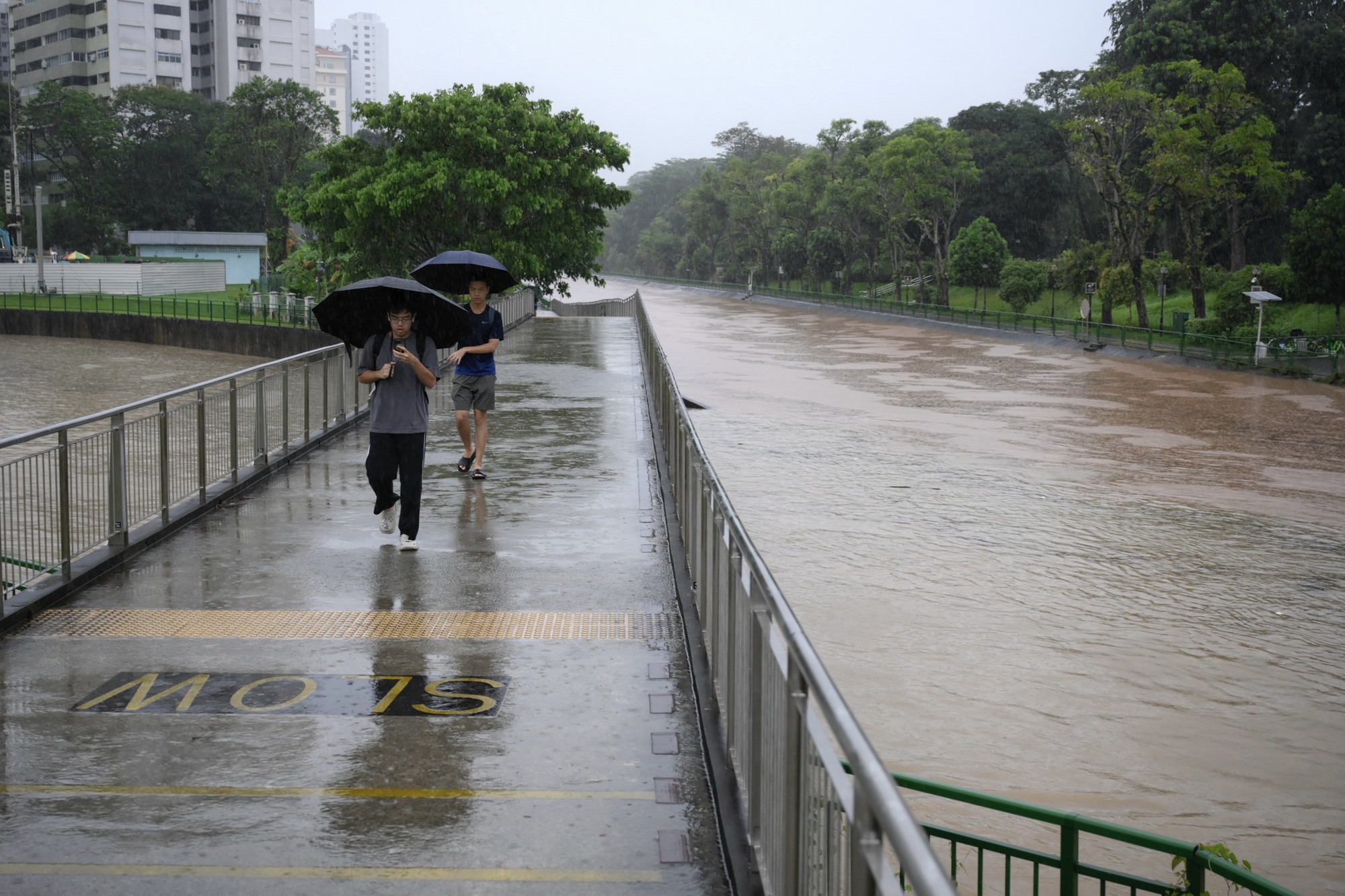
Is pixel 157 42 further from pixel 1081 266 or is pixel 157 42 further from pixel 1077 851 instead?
pixel 1077 851

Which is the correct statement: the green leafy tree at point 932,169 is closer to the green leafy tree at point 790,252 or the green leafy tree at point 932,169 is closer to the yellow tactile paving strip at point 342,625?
the green leafy tree at point 790,252

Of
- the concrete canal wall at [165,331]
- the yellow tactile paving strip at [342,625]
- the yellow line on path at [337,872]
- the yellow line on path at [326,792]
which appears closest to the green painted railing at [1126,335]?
the concrete canal wall at [165,331]

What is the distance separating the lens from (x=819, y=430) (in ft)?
97.8

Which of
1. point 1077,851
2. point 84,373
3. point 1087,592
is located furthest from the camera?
point 84,373

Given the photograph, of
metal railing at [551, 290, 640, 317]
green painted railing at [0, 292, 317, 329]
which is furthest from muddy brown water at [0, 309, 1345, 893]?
metal railing at [551, 290, 640, 317]

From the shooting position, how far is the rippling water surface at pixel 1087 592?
9664 mm

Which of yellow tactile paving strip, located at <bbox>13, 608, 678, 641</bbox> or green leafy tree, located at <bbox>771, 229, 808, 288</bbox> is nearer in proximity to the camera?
yellow tactile paving strip, located at <bbox>13, 608, 678, 641</bbox>

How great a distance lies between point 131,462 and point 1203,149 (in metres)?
48.3

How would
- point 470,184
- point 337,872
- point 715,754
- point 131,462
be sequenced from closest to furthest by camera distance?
point 337,872, point 715,754, point 131,462, point 470,184

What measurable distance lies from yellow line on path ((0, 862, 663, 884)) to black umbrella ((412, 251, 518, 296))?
8.06 metres

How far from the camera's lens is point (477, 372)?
41.1 ft

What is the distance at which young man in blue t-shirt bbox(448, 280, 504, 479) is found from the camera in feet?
39.5

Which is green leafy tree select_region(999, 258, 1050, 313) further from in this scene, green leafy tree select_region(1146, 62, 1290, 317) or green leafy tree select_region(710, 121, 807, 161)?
green leafy tree select_region(710, 121, 807, 161)

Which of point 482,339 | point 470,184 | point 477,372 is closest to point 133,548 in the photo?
point 482,339
